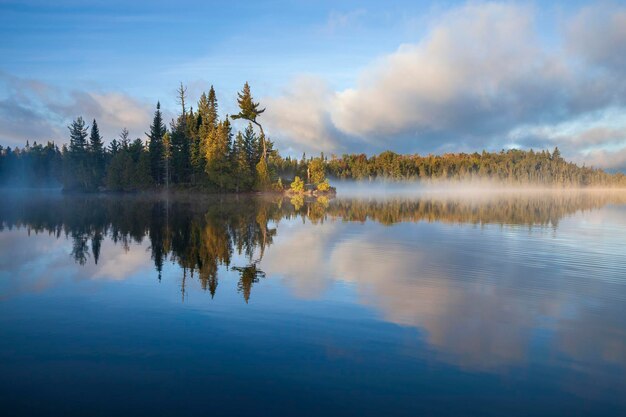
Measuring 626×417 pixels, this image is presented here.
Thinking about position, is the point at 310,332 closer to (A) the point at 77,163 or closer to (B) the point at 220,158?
(B) the point at 220,158

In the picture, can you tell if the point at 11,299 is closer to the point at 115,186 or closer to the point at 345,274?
the point at 345,274

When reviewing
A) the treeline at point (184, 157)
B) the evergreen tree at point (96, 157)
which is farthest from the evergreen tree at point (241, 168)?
the evergreen tree at point (96, 157)

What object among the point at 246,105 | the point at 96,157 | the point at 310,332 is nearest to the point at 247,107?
the point at 246,105

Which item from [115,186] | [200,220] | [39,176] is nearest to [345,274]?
[200,220]

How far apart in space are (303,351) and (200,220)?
3150 cm

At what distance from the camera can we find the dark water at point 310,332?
829 centimetres

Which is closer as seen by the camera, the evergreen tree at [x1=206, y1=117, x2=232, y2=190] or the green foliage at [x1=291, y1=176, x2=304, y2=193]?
the evergreen tree at [x1=206, y1=117, x2=232, y2=190]

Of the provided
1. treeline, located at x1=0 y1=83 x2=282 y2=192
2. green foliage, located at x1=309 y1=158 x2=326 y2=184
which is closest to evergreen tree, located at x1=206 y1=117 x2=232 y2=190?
treeline, located at x1=0 y1=83 x2=282 y2=192

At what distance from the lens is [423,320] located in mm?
12648

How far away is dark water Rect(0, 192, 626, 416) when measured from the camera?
27.2 ft

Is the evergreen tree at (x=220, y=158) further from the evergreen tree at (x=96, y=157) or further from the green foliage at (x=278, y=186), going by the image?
the evergreen tree at (x=96, y=157)

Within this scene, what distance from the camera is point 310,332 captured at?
11.7 metres

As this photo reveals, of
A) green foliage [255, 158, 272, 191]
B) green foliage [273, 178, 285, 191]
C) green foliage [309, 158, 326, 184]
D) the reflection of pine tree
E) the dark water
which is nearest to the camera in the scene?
the dark water

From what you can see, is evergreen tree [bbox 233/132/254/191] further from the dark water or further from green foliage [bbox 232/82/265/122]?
the dark water
